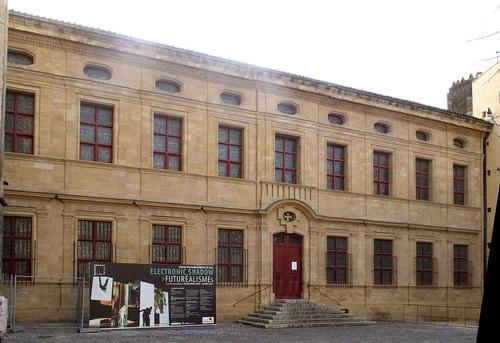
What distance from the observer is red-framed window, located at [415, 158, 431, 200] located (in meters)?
28.6

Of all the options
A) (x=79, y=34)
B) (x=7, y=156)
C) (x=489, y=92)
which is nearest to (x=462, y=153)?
(x=489, y=92)

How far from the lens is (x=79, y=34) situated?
803 inches

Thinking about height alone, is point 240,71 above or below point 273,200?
above

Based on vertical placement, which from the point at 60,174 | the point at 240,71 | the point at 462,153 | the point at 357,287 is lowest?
the point at 357,287

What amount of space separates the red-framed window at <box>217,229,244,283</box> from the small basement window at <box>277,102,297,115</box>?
16.2ft

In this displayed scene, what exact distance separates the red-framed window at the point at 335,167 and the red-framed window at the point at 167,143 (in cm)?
647

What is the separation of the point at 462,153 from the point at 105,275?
18415mm

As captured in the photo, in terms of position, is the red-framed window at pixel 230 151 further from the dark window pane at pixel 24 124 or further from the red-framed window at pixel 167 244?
the dark window pane at pixel 24 124

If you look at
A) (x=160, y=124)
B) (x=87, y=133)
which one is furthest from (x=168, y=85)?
(x=87, y=133)

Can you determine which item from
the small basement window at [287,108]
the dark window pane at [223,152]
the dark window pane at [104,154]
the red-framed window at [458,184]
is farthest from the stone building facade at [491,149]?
the dark window pane at [104,154]

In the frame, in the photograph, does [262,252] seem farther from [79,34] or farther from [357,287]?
[79,34]

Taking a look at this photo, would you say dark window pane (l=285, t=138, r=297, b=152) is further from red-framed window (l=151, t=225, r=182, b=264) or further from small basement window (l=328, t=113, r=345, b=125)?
red-framed window (l=151, t=225, r=182, b=264)

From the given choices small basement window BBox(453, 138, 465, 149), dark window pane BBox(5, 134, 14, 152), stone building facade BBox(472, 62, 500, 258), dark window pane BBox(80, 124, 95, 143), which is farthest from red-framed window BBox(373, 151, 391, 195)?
dark window pane BBox(5, 134, 14, 152)

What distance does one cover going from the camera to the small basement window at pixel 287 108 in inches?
981
